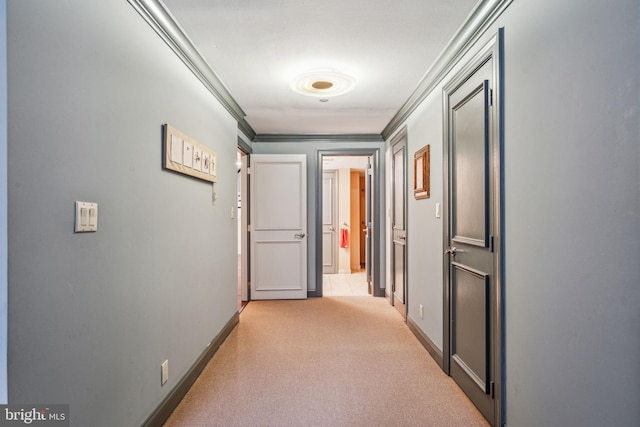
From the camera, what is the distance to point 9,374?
991mm

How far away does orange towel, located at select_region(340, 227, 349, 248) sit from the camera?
282 inches

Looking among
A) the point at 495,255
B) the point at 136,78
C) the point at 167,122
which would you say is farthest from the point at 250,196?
the point at 495,255

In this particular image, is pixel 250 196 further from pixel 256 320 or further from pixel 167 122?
pixel 167 122

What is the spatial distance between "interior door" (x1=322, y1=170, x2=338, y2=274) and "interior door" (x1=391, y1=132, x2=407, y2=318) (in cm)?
260

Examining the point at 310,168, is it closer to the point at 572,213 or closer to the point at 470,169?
the point at 470,169

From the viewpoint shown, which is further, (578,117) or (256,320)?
(256,320)

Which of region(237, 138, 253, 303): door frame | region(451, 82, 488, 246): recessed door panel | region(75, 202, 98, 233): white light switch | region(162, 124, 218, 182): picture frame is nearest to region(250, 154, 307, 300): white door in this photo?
region(237, 138, 253, 303): door frame

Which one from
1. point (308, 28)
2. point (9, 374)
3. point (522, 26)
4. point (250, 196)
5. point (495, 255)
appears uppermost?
point (308, 28)

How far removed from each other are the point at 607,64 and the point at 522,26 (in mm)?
592

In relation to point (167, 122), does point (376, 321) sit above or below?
below

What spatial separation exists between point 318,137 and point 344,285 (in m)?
2.45

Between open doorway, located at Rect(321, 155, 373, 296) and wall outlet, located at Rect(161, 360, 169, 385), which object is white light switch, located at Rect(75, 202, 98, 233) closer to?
wall outlet, located at Rect(161, 360, 169, 385)

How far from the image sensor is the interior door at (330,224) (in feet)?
22.9

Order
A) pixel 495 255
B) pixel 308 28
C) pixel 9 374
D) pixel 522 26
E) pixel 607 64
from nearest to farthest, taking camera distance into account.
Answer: pixel 9 374, pixel 607 64, pixel 522 26, pixel 495 255, pixel 308 28
